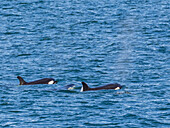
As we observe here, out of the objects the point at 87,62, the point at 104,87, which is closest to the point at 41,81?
the point at 104,87

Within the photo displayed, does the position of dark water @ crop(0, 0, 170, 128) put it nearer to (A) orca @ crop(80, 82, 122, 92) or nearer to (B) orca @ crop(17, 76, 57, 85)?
(A) orca @ crop(80, 82, 122, 92)

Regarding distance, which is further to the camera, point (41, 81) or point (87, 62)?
point (87, 62)

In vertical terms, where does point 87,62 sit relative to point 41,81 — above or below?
above

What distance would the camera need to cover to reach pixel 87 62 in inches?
1673

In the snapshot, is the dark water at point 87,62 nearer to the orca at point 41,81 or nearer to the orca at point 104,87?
the orca at point 104,87

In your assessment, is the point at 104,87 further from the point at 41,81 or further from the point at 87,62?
the point at 87,62

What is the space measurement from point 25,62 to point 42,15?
27.8 metres

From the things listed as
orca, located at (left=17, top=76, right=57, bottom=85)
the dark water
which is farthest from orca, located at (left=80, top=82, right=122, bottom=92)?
orca, located at (left=17, top=76, right=57, bottom=85)

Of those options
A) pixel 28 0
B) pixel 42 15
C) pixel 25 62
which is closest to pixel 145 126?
pixel 25 62

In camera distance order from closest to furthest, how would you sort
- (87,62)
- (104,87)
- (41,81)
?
(104,87), (41,81), (87,62)

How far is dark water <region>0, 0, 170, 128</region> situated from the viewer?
1127 inches

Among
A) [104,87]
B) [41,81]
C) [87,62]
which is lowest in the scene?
[104,87]

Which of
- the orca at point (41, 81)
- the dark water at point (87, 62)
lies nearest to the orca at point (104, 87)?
the dark water at point (87, 62)

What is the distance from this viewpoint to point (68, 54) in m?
46.2
